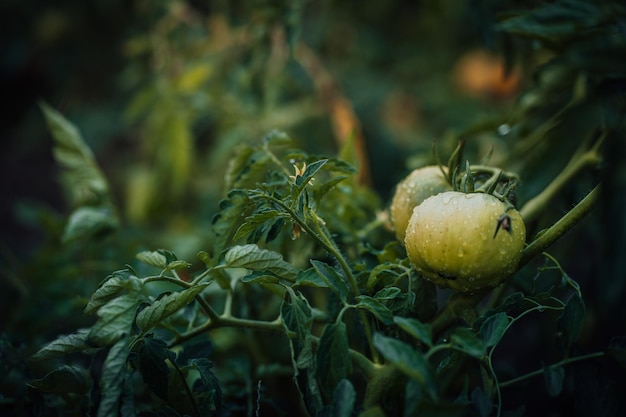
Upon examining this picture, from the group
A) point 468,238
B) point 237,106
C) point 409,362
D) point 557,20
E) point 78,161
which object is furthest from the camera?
point 237,106

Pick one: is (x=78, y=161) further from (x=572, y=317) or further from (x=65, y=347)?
(x=572, y=317)

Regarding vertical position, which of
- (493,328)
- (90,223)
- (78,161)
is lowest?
A: (493,328)

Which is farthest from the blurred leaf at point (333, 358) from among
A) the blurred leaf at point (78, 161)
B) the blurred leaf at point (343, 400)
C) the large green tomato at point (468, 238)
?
the blurred leaf at point (78, 161)

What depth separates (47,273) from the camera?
1.12 meters

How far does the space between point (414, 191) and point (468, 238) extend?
125 mm

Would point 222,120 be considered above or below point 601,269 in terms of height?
above

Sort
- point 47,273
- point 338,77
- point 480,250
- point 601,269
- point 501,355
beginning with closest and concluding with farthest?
point 480,250
point 601,269
point 47,273
point 501,355
point 338,77

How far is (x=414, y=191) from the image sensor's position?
74cm

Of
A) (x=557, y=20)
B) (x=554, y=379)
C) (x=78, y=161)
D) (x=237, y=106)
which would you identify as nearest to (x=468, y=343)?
(x=554, y=379)

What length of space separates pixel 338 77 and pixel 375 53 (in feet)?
0.58

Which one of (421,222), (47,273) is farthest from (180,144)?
(421,222)

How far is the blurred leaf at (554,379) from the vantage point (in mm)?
653

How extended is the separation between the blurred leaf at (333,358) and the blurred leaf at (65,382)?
0.28 m

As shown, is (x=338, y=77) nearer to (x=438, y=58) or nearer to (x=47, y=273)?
(x=438, y=58)
